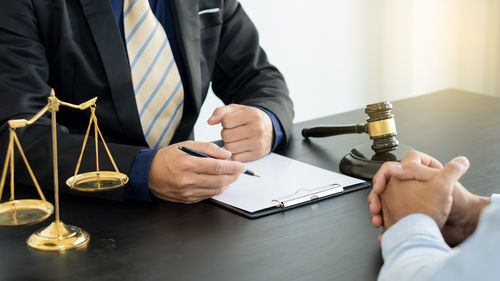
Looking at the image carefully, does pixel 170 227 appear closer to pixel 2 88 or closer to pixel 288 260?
pixel 288 260

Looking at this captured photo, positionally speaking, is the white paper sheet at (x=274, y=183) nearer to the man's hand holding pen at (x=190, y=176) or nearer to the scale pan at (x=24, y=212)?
the man's hand holding pen at (x=190, y=176)

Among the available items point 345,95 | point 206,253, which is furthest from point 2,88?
point 345,95

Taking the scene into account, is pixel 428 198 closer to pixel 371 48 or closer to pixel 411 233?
pixel 411 233

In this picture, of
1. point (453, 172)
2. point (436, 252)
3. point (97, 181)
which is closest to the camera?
point (436, 252)

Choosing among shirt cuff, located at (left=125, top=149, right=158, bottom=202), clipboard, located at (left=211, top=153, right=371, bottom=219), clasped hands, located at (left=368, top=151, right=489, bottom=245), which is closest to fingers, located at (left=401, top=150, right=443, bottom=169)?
clasped hands, located at (left=368, top=151, right=489, bottom=245)

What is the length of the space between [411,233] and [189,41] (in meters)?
1.27

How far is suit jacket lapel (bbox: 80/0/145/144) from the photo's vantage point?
1814mm

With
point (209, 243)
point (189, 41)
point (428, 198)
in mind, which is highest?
point (189, 41)

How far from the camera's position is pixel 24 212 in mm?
1091

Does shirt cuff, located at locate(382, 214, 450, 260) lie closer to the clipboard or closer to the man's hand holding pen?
the clipboard

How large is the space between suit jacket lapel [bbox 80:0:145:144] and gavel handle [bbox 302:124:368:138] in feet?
1.76

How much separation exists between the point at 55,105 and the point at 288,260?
0.50 metres

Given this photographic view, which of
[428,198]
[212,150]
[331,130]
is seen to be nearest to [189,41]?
[331,130]

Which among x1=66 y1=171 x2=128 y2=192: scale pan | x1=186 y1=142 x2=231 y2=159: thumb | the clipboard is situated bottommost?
the clipboard
